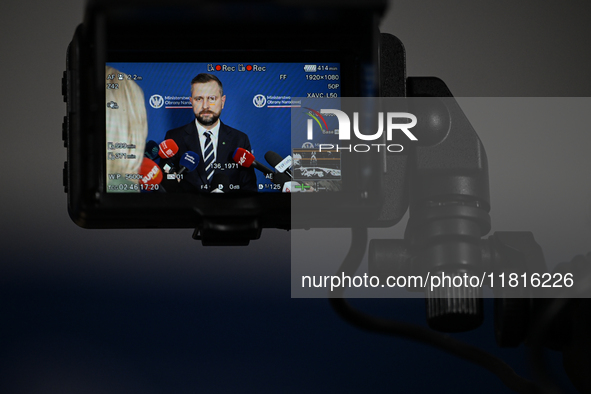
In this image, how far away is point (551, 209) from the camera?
1053mm

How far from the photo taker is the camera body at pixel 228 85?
55 centimetres

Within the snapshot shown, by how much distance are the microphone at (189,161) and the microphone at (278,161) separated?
78 mm

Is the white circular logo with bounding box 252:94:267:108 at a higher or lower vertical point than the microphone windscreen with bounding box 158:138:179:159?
higher

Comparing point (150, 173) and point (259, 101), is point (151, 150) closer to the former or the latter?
point (150, 173)

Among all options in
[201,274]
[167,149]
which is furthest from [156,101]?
[201,274]

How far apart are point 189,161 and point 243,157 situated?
6 centimetres

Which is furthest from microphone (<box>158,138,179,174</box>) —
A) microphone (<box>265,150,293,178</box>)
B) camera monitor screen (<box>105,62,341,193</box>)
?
microphone (<box>265,150,293,178</box>)

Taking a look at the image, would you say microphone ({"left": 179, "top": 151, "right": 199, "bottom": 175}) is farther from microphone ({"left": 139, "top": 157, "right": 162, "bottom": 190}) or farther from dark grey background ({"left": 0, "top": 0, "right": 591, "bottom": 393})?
dark grey background ({"left": 0, "top": 0, "right": 591, "bottom": 393})

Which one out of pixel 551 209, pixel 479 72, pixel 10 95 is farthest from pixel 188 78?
pixel 551 209

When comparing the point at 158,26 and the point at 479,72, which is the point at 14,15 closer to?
the point at 158,26

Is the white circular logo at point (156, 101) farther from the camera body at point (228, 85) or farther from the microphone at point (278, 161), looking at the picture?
the microphone at point (278, 161)

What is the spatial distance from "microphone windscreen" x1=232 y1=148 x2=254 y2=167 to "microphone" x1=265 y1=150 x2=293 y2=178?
0.02 m

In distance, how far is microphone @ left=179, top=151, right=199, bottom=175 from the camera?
1.99ft

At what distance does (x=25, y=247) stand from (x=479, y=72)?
0.90 metres
